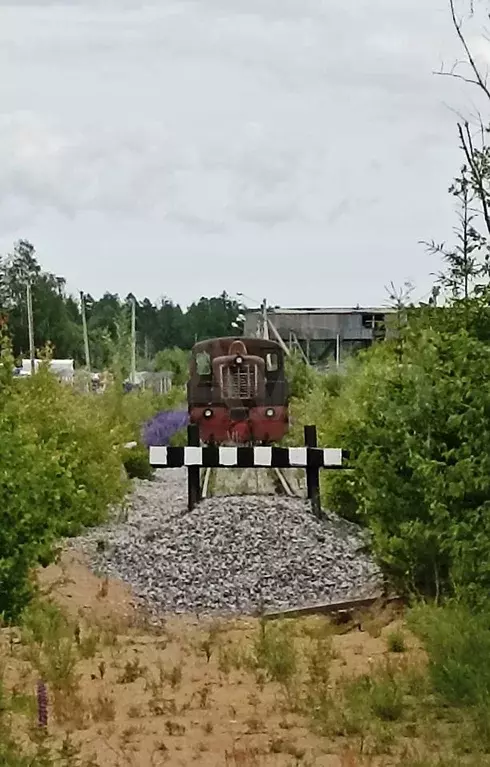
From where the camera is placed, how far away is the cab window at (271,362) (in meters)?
23.7

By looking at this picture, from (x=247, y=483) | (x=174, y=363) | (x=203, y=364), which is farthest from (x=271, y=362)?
(x=174, y=363)

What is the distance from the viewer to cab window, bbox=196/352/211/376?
2364cm

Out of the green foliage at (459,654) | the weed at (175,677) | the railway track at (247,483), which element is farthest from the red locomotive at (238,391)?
the green foliage at (459,654)

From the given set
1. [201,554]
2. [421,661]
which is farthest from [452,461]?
[201,554]

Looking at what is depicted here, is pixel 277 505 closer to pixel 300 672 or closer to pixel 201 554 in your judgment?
pixel 201 554

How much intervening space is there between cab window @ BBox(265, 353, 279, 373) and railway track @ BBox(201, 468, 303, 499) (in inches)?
77.3

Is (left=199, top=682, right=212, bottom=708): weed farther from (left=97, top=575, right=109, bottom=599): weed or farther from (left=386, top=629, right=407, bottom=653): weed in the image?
(left=97, top=575, right=109, bottom=599): weed

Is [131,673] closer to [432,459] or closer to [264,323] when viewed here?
[432,459]

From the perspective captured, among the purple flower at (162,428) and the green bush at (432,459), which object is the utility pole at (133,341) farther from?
the green bush at (432,459)

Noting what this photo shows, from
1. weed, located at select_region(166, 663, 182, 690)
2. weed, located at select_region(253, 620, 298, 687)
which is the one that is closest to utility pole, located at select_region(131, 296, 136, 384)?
weed, located at select_region(253, 620, 298, 687)

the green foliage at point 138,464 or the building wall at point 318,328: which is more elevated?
the building wall at point 318,328

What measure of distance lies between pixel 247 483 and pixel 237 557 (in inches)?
274

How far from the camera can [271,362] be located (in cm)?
2389

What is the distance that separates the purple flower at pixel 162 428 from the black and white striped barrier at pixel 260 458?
333 inches
